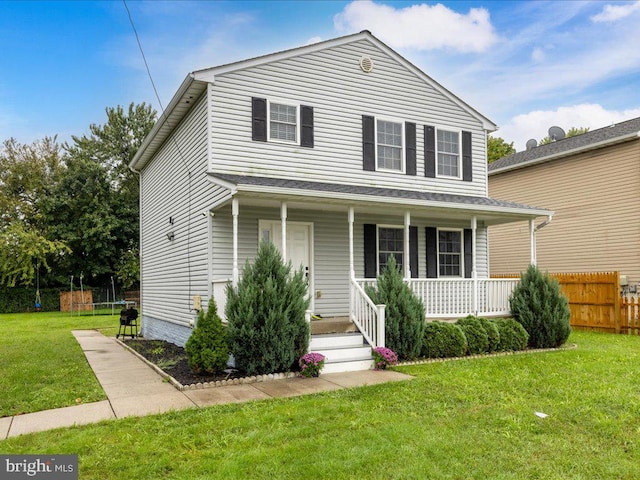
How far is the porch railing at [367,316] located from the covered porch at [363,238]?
19 millimetres

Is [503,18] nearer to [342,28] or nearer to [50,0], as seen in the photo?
[342,28]

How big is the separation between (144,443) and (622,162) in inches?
627

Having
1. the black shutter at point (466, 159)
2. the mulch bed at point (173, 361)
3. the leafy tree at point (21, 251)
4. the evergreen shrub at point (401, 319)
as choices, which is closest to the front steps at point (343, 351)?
the evergreen shrub at point (401, 319)

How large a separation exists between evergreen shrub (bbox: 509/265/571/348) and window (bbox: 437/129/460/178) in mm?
3418

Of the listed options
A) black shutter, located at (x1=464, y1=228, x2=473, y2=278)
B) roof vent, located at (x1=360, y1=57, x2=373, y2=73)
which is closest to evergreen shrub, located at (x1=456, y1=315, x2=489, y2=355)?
black shutter, located at (x1=464, y1=228, x2=473, y2=278)

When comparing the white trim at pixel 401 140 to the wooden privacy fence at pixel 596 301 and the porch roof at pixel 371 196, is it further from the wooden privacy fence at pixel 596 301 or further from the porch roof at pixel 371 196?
the wooden privacy fence at pixel 596 301

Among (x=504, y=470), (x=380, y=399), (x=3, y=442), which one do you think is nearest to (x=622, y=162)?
(x=380, y=399)

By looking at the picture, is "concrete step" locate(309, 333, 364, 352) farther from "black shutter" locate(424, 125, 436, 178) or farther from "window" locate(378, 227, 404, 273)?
"black shutter" locate(424, 125, 436, 178)

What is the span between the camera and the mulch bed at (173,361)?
25.4 feet

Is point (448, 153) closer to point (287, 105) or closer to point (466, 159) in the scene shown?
point (466, 159)

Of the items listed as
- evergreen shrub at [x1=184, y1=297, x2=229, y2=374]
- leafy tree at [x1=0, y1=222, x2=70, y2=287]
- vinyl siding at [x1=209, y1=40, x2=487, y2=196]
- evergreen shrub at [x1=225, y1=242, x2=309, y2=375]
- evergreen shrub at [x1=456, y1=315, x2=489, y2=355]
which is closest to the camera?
evergreen shrub at [x1=184, y1=297, x2=229, y2=374]

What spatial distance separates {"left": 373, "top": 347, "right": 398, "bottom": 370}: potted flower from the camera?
28.0ft

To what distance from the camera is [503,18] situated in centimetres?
1438

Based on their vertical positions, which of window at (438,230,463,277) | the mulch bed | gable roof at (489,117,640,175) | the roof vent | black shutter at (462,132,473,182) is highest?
the roof vent
